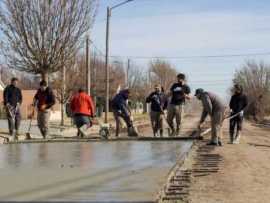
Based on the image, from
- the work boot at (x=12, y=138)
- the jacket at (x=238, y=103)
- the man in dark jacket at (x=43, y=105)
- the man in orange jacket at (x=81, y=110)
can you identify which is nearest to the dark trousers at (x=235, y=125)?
the jacket at (x=238, y=103)

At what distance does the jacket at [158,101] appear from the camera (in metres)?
21.2

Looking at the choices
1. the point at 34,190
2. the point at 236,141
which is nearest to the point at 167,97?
the point at 236,141

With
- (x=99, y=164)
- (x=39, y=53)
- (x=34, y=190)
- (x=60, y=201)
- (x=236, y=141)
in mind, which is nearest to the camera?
(x=60, y=201)

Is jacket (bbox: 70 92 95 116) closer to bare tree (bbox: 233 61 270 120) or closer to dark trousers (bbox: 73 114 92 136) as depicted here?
dark trousers (bbox: 73 114 92 136)

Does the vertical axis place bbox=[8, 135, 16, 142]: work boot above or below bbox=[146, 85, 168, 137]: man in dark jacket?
below

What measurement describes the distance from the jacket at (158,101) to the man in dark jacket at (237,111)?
247 cm

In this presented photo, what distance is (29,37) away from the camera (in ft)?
92.4

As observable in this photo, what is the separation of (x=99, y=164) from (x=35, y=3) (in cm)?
1776

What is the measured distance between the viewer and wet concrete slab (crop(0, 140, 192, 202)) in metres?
8.20

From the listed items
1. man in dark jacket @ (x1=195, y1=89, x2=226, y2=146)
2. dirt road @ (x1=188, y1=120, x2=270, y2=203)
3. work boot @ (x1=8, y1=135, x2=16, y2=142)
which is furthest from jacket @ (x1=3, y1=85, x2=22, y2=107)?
dirt road @ (x1=188, y1=120, x2=270, y2=203)

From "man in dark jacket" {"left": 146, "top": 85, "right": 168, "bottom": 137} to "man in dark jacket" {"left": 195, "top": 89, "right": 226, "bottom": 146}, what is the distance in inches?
161

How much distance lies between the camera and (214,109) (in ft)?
56.2

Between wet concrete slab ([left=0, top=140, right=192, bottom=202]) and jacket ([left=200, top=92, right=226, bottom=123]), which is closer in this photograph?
wet concrete slab ([left=0, top=140, right=192, bottom=202])

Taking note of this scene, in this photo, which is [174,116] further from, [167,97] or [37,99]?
[37,99]
